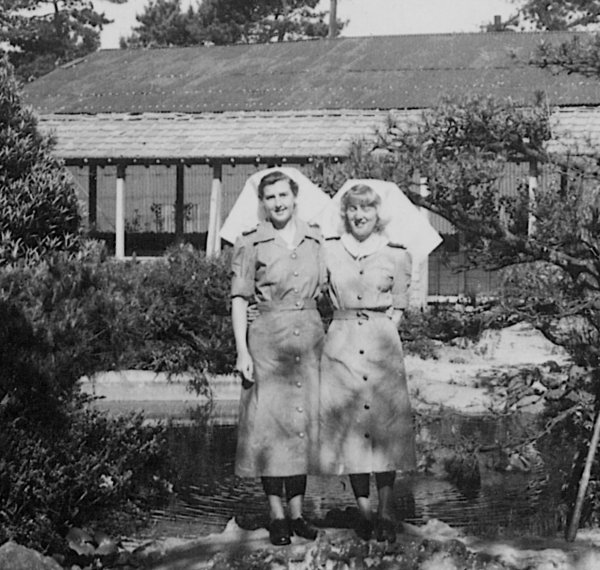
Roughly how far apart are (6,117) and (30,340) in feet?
5.22

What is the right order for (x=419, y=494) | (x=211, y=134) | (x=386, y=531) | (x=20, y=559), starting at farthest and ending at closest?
(x=211, y=134) → (x=419, y=494) → (x=386, y=531) → (x=20, y=559)

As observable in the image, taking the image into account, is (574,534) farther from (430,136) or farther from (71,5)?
(71,5)

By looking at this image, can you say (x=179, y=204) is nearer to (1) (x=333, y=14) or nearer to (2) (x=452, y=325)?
(2) (x=452, y=325)

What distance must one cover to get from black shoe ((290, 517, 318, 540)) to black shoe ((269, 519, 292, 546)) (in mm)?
75

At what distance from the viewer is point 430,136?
24.5ft

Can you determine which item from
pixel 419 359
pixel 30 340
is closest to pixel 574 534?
pixel 30 340

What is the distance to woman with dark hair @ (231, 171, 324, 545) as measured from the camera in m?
5.33

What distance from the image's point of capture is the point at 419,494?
770 centimetres

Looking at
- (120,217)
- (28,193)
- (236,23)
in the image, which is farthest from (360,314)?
(236,23)

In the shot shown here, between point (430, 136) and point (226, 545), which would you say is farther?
point (430, 136)

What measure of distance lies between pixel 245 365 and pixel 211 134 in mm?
13173

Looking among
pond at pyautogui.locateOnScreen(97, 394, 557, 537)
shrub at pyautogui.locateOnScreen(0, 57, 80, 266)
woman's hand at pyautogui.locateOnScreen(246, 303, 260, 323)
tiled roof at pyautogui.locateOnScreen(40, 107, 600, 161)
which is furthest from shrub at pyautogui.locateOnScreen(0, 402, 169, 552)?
tiled roof at pyautogui.locateOnScreen(40, 107, 600, 161)

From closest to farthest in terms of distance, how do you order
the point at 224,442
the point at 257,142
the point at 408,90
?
the point at 224,442 → the point at 257,142 → the point at 408,90

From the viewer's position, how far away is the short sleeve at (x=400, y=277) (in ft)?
17.9
